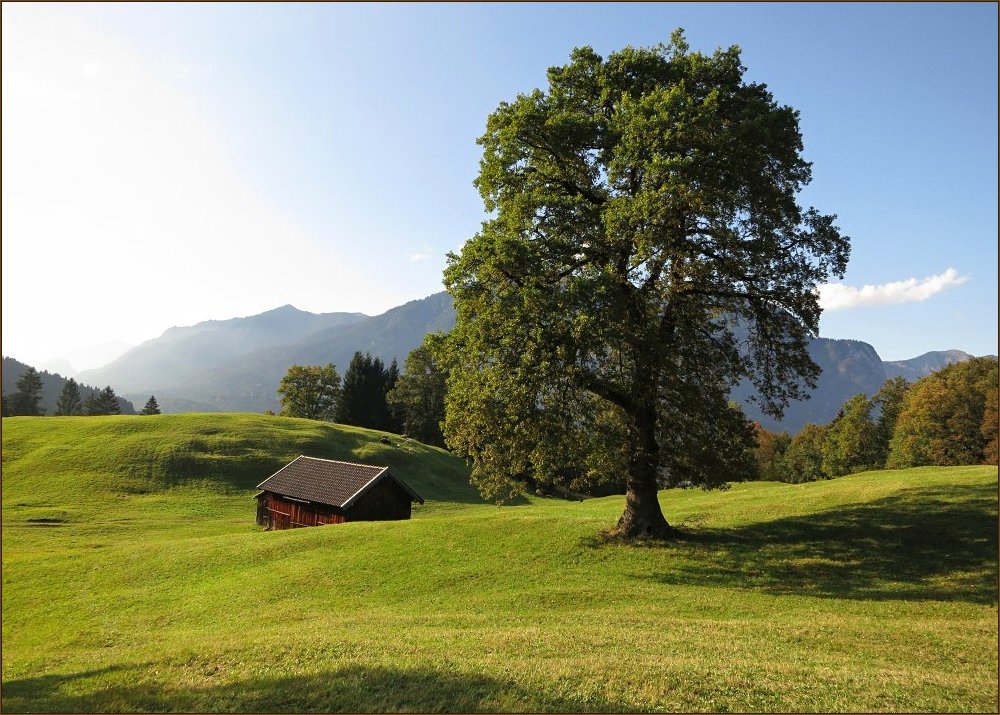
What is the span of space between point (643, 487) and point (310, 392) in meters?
105

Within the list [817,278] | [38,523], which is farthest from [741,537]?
[38,523]

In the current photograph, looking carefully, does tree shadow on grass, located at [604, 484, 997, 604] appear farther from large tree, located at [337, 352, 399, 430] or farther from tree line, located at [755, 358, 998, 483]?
large tree, located at [337, 352, 399, 430]

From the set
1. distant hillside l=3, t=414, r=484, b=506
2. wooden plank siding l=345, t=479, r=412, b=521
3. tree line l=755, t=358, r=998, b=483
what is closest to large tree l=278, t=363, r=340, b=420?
distant hillside l=3, t=414, r=484, b=506

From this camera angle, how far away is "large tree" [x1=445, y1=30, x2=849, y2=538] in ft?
81.7

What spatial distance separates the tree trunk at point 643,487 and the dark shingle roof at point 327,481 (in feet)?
85.4

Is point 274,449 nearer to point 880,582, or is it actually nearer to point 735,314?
point 735,314

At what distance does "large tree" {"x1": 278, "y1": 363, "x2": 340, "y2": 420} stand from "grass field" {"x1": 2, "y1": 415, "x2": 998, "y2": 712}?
7208 centimetres

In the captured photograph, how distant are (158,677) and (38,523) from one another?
44.4 meters

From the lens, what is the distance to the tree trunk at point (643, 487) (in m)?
28.0

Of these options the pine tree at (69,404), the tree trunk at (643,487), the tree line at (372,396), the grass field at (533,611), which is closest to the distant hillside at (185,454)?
the grass field at (533,611)

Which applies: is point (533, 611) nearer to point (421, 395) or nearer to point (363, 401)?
point (421, 395)

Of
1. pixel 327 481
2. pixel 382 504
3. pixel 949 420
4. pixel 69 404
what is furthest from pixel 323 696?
pixel 69 404

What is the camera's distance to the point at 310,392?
12294 cm

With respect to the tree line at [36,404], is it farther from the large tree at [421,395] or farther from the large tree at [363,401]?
the large tree at [421,395]
